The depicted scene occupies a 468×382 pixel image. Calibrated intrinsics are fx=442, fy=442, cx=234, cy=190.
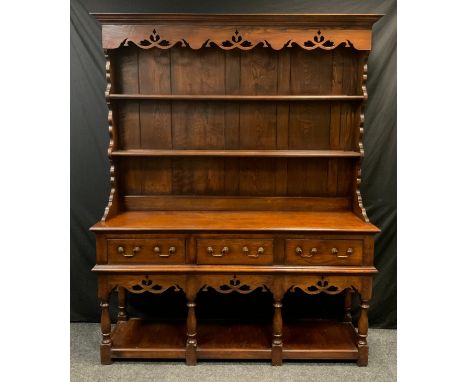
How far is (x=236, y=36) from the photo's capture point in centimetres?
284

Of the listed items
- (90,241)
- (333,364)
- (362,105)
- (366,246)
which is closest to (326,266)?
(366,246)

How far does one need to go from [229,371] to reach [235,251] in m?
0.75

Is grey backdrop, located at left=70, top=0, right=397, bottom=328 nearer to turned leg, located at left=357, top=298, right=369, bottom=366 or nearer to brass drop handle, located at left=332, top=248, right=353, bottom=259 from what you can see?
turned leg, located at left=357, top=298, right=369, bottom=366

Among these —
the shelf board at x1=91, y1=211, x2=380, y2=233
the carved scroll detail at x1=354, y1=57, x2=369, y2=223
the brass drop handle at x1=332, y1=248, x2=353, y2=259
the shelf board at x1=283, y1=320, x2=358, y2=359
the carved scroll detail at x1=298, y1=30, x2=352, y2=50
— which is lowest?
the shelf board at x1=283, y1=320, x2=358, y2=359

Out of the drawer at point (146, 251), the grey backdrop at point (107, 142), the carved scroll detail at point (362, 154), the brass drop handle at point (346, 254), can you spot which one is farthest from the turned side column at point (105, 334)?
the carved scroll detail at point (362, 154)

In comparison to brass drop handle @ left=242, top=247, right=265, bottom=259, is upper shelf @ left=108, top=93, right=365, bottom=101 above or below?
above

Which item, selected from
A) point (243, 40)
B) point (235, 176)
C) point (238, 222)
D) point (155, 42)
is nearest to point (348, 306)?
point (238, 222)

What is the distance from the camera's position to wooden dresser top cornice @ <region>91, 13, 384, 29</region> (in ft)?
9.11

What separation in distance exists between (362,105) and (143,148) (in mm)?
1533

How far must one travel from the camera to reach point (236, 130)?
3.14 meters

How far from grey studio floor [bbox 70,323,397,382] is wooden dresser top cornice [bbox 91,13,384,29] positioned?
2168mm

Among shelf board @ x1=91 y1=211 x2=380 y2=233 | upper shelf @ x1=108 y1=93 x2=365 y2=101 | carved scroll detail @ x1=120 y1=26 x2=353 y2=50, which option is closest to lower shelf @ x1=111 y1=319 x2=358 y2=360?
shelf board @ x1=91 y1=211 x2=380 y2=233

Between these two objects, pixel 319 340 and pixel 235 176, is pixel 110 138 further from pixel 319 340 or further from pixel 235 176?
pixel 319 340

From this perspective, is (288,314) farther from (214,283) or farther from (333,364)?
(214,283)
